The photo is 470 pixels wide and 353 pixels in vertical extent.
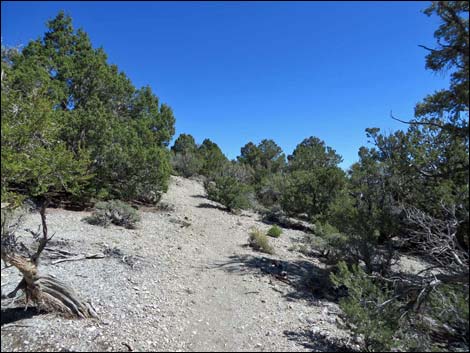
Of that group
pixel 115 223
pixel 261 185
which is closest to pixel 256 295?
pixel 115 223

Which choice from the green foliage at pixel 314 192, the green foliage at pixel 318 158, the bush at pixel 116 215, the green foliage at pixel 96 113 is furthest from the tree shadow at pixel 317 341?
the green foliage at pixel 318 158

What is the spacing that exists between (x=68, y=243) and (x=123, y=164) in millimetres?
6510

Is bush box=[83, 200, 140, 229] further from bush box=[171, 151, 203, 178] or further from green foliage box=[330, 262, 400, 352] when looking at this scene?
bush box=[171, 151, 203, 178]

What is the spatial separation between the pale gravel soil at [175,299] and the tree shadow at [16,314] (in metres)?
0.02

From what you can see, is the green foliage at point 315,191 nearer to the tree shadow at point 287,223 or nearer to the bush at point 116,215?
the tree shadow at point 287,223

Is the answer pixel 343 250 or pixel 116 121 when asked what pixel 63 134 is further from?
pixel 343 250

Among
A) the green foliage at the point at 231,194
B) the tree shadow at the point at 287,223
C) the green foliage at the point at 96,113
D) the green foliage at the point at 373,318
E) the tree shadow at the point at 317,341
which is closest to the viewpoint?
the green foliage at the point at 373,318

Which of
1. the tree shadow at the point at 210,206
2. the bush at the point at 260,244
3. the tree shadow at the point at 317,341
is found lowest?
the tree shadow at the point at 317,341

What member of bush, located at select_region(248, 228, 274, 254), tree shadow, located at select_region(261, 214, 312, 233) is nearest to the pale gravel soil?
bush, located at select_region(248, 228, 274, 254)

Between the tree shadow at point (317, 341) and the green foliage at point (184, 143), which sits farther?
the green foliage at point (184, 143)

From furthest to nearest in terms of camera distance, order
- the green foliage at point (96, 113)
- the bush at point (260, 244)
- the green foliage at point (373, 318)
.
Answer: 1. the green foliage at point (96, 113)
2. the bush at point (260, 244)
3. the green foliage at point (373, 318)

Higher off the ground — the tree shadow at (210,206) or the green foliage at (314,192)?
the green foliage at (314,192)

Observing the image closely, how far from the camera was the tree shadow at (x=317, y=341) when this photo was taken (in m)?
4.60

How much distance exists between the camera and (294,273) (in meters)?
8.60
